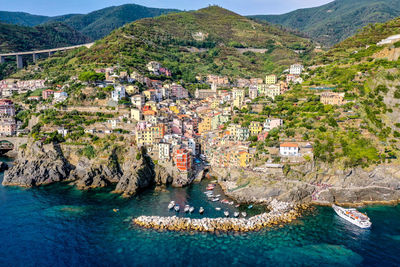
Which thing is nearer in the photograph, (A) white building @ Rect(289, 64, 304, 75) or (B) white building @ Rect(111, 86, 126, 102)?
(B) white building @ Rect(111, 86, 126, 102)

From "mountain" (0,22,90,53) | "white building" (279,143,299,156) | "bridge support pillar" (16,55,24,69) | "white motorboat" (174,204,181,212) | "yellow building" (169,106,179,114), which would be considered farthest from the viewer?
"mountain" (0,22,90,53)

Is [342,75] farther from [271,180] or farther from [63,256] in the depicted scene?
[63,256]

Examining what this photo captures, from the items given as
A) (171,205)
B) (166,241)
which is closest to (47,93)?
(171,205)

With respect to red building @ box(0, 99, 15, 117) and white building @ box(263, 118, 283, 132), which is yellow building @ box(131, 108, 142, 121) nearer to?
white building @ box(263, 118, 283, 132)

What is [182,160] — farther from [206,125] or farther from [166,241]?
[206,125]

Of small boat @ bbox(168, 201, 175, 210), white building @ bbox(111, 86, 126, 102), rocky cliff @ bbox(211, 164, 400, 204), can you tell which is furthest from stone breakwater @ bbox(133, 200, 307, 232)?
white building @ bbox(111, 86, 126, 102)

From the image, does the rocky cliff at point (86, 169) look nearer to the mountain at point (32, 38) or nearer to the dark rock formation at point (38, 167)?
the dark rock formation at point (38, 167)
